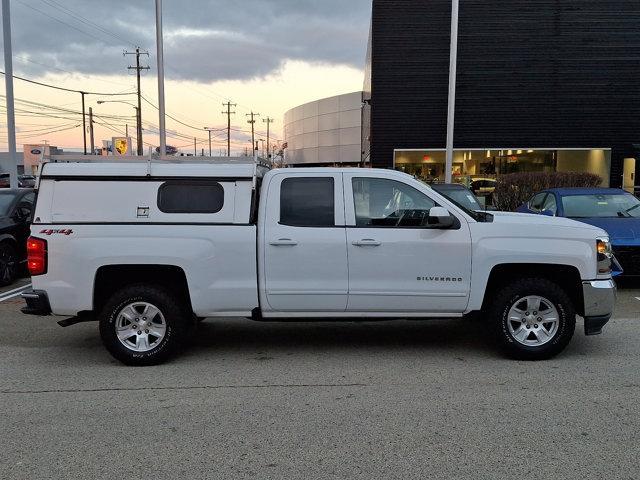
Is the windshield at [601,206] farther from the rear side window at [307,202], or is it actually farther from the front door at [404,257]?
the rear side window at [307,202]

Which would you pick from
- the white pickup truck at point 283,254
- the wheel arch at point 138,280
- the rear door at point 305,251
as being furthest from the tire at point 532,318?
the wheel arch at point 138,280

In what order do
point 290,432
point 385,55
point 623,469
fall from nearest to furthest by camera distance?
point 623,469 → point 290,432 → point 385,55

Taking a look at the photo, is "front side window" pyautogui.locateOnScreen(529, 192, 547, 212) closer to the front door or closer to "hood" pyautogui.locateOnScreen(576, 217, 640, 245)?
"hood" pyautogui.locateOnScreen(576, 217, 640, 245)

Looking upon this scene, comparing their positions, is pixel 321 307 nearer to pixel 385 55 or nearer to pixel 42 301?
pixel 42 301

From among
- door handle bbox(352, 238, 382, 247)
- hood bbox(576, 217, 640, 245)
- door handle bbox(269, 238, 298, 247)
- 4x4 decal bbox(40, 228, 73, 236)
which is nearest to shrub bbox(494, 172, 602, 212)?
hood bbox(576, 217, 640, 245)

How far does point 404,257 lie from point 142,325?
2.59 metres

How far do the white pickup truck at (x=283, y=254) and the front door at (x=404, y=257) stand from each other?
1 cm

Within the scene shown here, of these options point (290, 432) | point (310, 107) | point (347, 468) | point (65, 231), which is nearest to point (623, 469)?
point (347, 468)

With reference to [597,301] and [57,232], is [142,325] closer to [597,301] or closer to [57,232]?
[57,232]

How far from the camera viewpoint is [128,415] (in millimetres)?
4242

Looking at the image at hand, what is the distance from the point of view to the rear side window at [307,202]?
5414 mm

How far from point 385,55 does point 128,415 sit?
22209mm

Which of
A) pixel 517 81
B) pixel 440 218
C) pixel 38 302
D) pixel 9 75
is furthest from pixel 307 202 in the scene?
pixel 517 81

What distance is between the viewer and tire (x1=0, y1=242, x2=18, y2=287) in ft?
31.2
